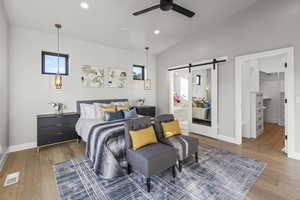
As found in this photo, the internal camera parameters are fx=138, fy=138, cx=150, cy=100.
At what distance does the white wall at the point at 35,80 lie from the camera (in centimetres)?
329

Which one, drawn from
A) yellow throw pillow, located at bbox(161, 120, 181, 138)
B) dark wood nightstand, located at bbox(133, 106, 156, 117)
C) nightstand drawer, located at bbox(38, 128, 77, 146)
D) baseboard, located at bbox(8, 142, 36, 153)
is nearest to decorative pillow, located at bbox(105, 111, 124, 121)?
nightstand drawer, located at bbox(38, 128, 77, 146)

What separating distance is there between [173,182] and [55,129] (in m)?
3.09

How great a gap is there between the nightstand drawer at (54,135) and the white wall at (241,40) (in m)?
4.14

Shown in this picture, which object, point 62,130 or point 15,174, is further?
point 62,130

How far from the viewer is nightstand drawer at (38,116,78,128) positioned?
129 inches

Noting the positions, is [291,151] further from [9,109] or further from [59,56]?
[9,109]

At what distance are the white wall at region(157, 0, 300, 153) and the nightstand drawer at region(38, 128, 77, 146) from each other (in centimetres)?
414

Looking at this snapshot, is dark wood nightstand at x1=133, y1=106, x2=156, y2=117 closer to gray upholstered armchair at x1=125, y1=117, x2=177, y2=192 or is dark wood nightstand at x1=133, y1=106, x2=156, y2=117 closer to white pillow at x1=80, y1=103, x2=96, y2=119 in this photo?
white pillow at x1=80, y1=103, x2=96, y2=119

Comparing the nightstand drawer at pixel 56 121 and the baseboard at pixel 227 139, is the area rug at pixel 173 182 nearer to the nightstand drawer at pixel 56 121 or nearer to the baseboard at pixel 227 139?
the baseboard at pixel 227 139

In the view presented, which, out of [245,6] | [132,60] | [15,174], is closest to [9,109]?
[15,174]

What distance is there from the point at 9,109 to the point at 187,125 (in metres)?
4.95

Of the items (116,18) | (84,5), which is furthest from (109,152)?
(116,18)

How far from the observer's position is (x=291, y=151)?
288 cm

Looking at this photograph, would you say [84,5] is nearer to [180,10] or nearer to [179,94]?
[180,10]
